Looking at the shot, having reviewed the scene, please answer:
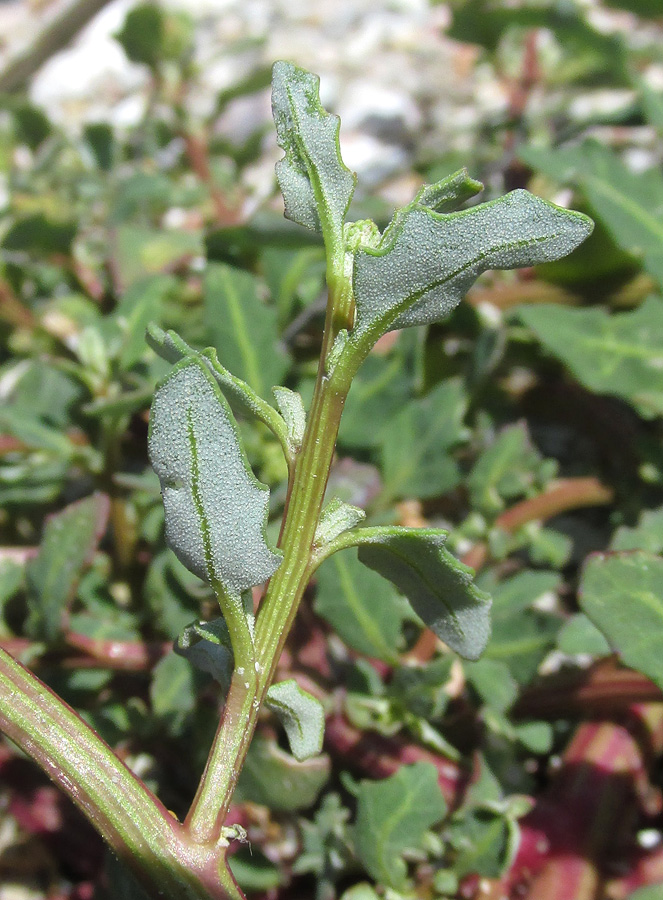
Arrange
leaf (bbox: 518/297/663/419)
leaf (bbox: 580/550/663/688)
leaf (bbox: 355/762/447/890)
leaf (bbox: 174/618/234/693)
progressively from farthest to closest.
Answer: leaf (bbox: 518/297/663/419)
leaf (bbox: 355/762/447/890)
leaf (bbox: 580/550/663/688)
leaf (bbox: 174/618/234/693)

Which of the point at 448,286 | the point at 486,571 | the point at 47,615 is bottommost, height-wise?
the point at 486,571

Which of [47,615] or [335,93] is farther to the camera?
[335,93]

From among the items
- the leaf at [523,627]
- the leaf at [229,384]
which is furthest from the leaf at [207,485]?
the leaf at [523,627]

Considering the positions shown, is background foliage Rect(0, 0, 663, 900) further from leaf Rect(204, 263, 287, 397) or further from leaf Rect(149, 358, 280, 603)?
leaf Rect(149, 358, 280, 603)

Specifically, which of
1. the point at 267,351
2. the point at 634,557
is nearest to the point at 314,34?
the point at 267,351

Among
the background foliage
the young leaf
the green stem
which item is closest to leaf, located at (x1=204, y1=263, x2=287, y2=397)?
the background foliage

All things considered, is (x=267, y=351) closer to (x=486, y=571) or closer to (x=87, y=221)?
(x=486, y=571)

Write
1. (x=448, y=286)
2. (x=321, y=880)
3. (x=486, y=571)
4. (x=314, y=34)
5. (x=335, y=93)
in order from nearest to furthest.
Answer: (x=448, y=286) < (x=321, y=880) < (x=486, y=571) < (x=335, y=93) < (x=314, y=34)

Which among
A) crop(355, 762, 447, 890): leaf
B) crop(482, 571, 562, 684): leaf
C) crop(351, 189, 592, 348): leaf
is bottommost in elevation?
crop(355, 762, 447, 890): leaf
